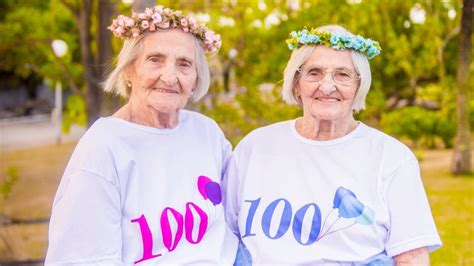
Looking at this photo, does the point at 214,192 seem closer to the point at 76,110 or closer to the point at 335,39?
the point at 335,39

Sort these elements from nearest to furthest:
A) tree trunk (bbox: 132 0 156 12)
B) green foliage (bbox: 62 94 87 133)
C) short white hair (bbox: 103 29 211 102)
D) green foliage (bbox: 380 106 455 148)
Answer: short white hair (bbox: 103 29 211 102)
tree trunk (bbox: 132 0 156 12)
green foliage (bbox: 62 94 87 133)
green foliage (bbox: 380 106 455 148)

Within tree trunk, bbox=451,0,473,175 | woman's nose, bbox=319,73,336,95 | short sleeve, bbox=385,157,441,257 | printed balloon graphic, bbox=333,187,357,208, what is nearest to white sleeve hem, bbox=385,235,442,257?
short sleeve, bbox=385,157,441,257

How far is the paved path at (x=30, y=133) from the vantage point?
17188 mm

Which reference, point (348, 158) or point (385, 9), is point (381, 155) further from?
point (385, 9)

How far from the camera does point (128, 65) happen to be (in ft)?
7.94

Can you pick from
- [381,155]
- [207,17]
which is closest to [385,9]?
[207,17]

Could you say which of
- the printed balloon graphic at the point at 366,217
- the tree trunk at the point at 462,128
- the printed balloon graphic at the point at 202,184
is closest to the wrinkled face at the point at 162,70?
the printed balloon graphic at the point at 202,184

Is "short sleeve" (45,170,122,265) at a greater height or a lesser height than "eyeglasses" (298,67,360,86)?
lesser

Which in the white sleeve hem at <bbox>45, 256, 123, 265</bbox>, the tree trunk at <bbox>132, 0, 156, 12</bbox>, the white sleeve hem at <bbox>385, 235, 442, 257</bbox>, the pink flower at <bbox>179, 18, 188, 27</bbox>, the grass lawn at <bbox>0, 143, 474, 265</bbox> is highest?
the tree trunk at <bbox>132, 0, 156, 12</bbox>

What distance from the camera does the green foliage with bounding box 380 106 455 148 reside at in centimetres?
1306

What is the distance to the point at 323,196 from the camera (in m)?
2.39

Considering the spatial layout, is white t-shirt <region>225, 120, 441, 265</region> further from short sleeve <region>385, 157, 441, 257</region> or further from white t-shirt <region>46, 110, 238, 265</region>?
white t-shirt <region>46, 110, 238, 265</region>

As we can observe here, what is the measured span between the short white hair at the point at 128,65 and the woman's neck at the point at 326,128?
429mm

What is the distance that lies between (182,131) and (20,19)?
690 cm
